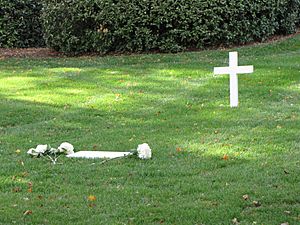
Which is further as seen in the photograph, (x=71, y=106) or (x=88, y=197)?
(x=71, y=106)

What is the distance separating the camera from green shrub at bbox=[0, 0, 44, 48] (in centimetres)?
2047

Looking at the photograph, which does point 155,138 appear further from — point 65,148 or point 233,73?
point 233,73

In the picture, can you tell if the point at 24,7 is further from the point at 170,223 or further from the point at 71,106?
the point at 170,223

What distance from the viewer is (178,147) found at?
30.1 ft

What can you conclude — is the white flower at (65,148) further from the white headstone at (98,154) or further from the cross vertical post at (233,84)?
the cross vertical post at (233,84)

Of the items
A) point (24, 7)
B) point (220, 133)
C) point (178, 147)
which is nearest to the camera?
point (178, 147)

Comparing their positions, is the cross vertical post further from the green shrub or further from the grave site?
the green shrub

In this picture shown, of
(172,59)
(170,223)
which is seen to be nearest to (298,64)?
(172,59)

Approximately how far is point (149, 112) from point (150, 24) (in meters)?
6.52

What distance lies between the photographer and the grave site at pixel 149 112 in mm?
6867

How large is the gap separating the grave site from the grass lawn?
0.03 metres

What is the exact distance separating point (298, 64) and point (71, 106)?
5.41 meters

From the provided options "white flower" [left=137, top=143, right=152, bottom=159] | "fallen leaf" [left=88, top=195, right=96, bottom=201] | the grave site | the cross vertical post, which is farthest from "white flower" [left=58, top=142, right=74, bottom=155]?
the cross vertical post

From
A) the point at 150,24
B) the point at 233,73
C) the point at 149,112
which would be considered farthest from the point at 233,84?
the point at 150,24
